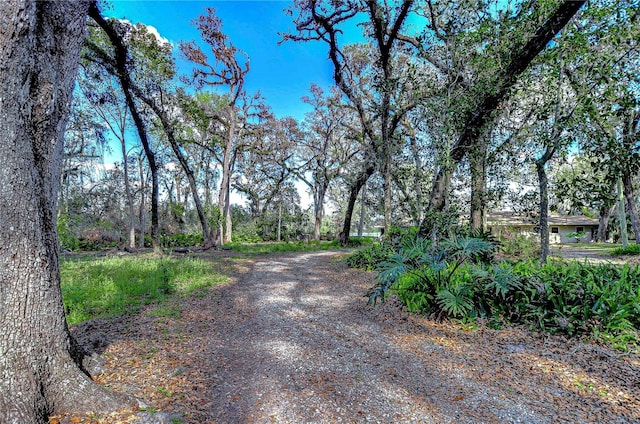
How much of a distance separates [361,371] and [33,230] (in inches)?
112

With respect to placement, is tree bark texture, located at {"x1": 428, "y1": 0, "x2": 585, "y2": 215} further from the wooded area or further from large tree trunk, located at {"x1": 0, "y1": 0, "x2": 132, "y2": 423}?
large tree trunk, located at {"x1": 0, "y1": 0, "x2": 132, "y2": 423}

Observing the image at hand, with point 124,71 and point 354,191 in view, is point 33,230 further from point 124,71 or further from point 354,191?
point 354,191

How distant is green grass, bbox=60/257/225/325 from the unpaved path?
0.87 m

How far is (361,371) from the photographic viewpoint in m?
2.81

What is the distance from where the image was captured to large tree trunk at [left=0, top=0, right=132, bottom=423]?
6.00 feet

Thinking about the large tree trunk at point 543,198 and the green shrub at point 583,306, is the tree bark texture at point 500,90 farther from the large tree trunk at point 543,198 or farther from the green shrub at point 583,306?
the green shrub at point 583,306

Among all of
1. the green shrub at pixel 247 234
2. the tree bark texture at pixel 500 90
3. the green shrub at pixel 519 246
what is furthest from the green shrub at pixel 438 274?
the green shrub at pixel 247 234

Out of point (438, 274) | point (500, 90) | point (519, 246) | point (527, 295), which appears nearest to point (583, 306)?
point (527, 295)

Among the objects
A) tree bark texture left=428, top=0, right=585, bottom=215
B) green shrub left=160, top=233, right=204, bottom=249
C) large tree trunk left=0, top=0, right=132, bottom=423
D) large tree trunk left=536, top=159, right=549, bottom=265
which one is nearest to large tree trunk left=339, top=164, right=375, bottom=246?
tree bark texture left=428, top=0, right=585, bottom=215

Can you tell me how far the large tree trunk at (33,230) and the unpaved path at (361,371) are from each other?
1.52 feet

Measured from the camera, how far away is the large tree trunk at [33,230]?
1.83 m

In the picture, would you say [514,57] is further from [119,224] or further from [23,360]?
[119,224]

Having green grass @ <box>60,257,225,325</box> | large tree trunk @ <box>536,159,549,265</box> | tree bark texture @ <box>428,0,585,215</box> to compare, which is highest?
tree bark texture @ <box>428,0,585,215</box>

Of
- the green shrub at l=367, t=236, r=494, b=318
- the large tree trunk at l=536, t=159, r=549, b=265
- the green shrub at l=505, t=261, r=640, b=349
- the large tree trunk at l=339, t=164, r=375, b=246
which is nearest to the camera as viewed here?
the green shrub at l=505, t=261, r=640, b=349
